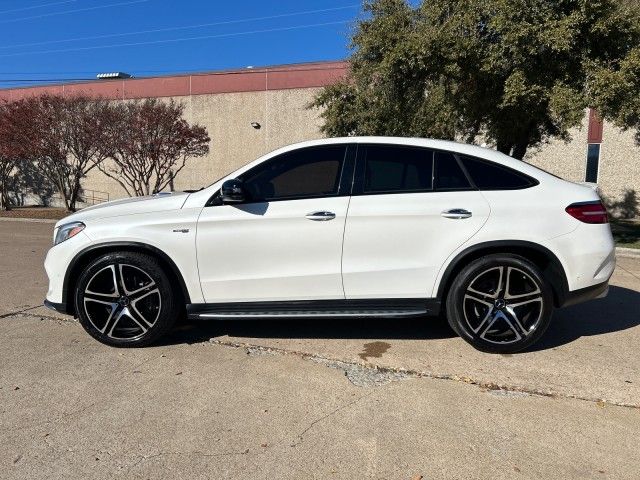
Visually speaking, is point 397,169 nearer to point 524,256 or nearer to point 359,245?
point 359,245

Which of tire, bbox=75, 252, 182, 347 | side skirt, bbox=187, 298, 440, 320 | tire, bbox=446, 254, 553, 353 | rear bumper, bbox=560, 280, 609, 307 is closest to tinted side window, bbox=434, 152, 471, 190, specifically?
tire, bbox=446, 254, 553, 353

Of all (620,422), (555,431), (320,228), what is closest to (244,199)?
(320,228)

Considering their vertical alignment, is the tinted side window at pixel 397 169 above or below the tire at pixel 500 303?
above

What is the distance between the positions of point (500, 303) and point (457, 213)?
799 mm

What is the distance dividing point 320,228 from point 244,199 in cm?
64

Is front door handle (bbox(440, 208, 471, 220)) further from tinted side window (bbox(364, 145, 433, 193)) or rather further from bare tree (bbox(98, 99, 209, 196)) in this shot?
bare tree (bbox(98, 99, 209, 196))

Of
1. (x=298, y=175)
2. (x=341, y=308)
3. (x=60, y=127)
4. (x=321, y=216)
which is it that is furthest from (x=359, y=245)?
(x=60, y=127)

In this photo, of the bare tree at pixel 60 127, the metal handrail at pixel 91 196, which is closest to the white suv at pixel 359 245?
the bare tree at pixel 60 127

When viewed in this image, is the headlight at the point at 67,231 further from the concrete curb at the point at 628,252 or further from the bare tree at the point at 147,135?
the bare tree at the point at 147,135

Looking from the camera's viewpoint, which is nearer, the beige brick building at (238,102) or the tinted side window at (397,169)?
the tinted side window at (397,169)

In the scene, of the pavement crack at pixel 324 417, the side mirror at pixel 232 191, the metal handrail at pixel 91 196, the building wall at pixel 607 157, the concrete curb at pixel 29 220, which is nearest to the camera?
the pavement crack at pixel 324 417

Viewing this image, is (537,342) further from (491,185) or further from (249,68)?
(249,68)

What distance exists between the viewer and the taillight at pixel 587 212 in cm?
411

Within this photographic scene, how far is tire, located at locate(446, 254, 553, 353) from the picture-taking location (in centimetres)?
412
